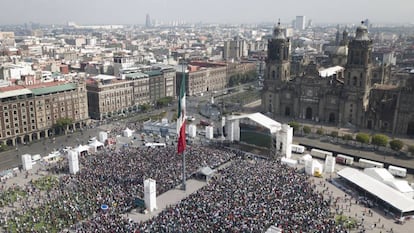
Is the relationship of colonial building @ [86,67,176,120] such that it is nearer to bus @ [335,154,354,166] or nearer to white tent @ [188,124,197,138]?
white tent @ [188,124,197,138]

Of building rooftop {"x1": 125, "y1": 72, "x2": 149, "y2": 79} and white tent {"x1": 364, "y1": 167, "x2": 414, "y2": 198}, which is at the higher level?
building rooftop {"x1": 125, "y1": 72, "x2": 149, "y2": 79}

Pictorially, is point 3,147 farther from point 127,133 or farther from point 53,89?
point 127,133

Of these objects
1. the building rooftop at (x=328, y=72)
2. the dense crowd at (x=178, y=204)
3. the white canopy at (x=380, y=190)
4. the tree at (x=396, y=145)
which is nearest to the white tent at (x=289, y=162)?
the dense crowd at (x=178, y=204)

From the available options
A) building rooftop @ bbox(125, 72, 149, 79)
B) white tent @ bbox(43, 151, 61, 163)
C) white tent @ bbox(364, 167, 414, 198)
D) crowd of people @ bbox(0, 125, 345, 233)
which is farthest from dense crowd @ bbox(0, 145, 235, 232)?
building rooftop @ bbox(125, 72, 149, 79)

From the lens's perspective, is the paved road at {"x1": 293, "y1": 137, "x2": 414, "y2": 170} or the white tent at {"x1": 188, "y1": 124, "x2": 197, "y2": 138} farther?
the white tent at {"x1": 188, "y1": 124, "x2": 197, "y2": 138}

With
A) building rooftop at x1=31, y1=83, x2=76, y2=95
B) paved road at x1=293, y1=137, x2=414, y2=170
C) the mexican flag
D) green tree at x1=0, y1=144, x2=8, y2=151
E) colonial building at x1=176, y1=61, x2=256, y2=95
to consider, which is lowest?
green tree at x1=0, y1=144, x2=8, y2=151

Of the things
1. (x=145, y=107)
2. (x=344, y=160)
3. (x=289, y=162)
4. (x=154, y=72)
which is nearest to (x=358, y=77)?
(x=344, y=160)
